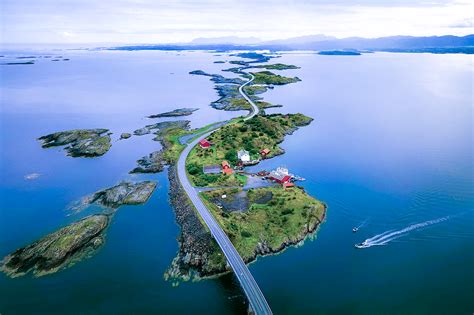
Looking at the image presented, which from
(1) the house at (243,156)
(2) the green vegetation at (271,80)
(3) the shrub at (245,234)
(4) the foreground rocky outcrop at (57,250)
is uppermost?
(2) the green vegetation at (271,80)

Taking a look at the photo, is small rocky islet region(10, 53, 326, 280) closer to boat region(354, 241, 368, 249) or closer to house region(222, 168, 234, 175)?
boat region(354, 241, 368, 249)

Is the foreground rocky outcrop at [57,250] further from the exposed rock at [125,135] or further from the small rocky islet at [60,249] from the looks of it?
the exposed rock at [125,135]

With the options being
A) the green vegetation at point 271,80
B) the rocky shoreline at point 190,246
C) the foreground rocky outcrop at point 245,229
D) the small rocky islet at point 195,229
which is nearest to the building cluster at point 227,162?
the small rocky islet at point 195,229

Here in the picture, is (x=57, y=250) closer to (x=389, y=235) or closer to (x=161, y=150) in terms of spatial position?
(x=161, y=150)

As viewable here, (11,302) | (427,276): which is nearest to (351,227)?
(427,276)

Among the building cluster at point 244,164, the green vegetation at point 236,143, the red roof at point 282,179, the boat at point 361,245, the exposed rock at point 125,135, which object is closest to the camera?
the boat at point 361,245

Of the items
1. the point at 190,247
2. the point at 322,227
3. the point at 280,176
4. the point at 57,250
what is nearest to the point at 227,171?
the point at 280,176
